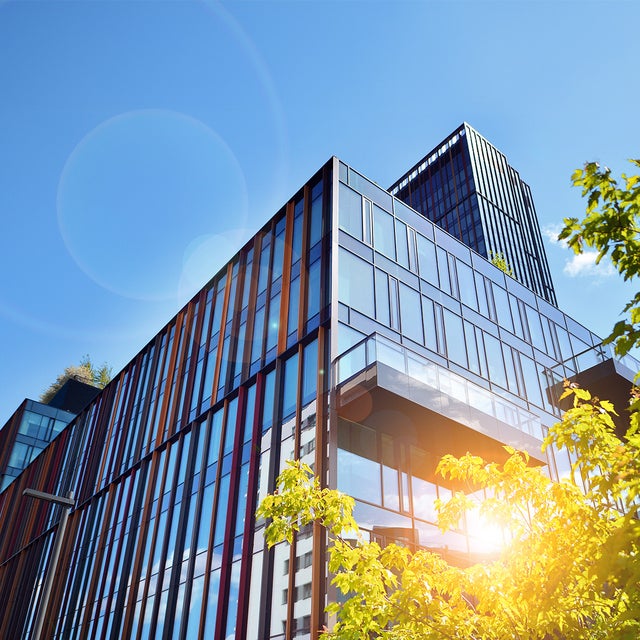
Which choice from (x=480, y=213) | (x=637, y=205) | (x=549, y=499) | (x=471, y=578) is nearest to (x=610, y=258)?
(x=637, y=205)

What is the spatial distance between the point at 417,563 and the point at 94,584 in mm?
23793

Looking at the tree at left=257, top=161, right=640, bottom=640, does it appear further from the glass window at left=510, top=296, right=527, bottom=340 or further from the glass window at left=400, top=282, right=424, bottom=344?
the glass window at left=510, top=296, right=527, bottom=340

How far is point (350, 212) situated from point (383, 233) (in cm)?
180

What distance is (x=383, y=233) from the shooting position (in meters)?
23.5

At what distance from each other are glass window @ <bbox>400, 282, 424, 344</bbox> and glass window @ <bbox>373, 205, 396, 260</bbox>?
5.03 ft

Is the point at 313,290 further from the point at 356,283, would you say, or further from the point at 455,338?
the point at 455,338

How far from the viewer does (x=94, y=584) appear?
27250 millimetres

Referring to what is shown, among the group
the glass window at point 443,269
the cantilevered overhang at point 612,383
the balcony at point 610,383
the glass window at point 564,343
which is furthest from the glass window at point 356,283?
the glass window at point 564,343

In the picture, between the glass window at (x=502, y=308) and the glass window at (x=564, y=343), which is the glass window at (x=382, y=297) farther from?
the glass window at (x=564, y=343)

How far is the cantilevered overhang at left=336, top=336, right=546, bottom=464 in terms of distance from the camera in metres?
17.3

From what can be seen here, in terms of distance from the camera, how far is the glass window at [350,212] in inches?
867

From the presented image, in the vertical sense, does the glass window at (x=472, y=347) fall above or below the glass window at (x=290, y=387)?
above

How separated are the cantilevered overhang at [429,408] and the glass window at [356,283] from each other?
2.59 m

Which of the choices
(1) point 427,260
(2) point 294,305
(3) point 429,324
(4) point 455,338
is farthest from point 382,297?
(1) point 427,260
